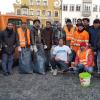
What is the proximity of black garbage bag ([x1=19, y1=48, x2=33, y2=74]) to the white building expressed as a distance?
65.6 m

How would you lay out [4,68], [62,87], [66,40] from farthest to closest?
[66,40] < [4,68] < [62,87]

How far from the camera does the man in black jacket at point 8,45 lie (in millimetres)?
11578

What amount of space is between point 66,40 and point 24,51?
5.91 ft

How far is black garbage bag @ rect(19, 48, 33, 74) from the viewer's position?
11773 millimetres

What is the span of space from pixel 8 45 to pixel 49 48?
1.46 m

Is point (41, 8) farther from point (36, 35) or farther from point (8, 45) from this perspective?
point (8, 45)

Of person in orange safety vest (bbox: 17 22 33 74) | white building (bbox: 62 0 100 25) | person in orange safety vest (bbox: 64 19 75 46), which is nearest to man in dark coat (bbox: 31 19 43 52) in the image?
person in orange safety vest (bbox: 17 22 33 74)

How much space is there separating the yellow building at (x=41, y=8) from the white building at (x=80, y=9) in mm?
1681

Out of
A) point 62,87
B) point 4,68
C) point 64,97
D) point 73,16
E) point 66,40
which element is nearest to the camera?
point 64,97

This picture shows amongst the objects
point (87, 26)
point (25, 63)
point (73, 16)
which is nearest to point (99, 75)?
point (87, 26)

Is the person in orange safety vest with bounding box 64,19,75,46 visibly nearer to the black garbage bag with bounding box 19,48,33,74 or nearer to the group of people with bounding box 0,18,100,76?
the group of people with bounding box 0,18,100,76

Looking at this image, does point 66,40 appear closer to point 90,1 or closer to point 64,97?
point 64,97

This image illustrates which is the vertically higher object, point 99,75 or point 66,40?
point 66,40

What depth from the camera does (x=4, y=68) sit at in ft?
37.8
